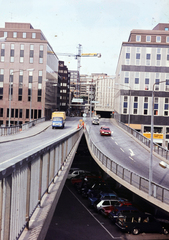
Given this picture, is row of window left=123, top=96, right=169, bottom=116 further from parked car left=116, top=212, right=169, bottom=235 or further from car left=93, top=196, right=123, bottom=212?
parked car left=116, top=212, right=169, bottom=235

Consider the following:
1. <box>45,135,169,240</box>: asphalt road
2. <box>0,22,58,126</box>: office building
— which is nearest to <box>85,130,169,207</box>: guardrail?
<box>45,135,169,240</box>: asphalt road

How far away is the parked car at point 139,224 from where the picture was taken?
2383 cm

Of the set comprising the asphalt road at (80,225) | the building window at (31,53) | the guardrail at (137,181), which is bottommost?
the asphalt road at (80,225)

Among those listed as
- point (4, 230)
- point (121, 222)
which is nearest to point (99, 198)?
point (121, 222)

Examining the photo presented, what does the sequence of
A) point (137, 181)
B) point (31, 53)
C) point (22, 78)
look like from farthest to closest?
point (22, 78), point (31, 53), point (137, 181)

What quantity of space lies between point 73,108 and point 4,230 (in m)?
180

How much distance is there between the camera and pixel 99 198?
30.8 m

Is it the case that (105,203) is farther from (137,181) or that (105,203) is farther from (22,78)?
(22,78)

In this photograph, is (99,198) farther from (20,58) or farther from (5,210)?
(20,58)

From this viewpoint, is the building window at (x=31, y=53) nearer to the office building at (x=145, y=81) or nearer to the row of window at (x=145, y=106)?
the office building at (x=145, y=81)

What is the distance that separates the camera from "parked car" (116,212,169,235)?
2383cm

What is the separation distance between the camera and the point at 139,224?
24094 millimetres

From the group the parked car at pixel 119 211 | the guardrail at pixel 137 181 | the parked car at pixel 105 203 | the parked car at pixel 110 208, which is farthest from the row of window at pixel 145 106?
the guardrail at pixel 137 181

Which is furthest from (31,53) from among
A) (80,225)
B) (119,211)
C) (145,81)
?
(119,211)
